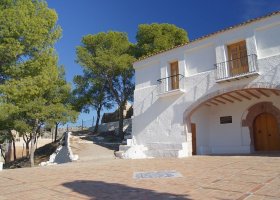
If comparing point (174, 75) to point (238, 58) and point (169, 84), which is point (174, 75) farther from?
point (238, 58)

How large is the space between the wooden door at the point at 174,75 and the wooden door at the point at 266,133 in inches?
187

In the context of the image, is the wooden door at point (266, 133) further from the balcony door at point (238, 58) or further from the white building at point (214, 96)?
the balcony door at point (238, 58)

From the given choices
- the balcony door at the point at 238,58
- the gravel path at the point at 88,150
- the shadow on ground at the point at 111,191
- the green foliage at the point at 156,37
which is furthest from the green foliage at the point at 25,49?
the green foliage at the point at 156,37

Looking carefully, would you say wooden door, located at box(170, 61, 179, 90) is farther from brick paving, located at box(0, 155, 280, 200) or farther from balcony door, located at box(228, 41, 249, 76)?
brick paving, located at box(0, 155, 280, 200)

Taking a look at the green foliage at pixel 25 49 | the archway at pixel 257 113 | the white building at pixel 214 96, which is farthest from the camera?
the archway at pixel 257 113

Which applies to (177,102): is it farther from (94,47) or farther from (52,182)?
(94,47)

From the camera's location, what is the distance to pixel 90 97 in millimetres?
27125

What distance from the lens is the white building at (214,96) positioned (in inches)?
522

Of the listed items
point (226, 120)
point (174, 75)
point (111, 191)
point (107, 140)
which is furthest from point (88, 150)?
point (111, 191)

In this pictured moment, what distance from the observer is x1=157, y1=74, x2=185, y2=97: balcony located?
15961 millimetres

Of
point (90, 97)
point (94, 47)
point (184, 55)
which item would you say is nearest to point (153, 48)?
point (94, 47)

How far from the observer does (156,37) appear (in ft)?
84.4

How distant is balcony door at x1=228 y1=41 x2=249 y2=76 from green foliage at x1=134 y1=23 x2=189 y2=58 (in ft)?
36.8

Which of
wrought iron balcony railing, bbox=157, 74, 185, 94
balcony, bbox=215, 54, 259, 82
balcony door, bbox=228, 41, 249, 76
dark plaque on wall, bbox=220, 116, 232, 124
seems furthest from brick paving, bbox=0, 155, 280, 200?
wrought iron balcony railing, bbox=157, 74, 185, 94
